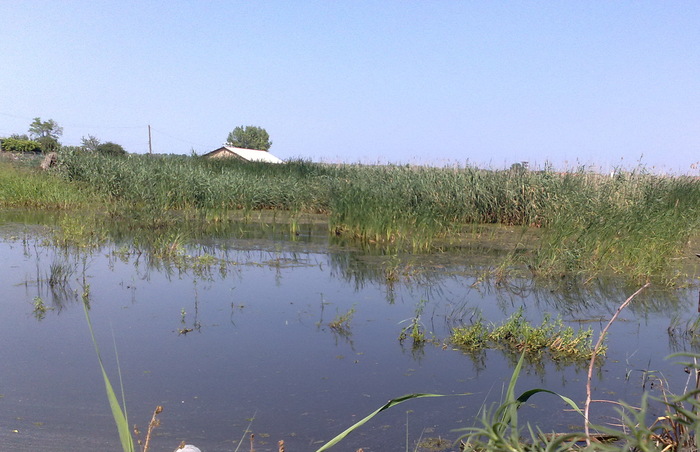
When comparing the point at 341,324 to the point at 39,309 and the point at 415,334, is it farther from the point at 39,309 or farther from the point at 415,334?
the point at 39,309

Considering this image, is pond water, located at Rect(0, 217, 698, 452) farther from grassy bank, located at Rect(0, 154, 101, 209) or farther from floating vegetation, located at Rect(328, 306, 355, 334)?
grassy bank, located at Rect(0, 154, 101, 209)

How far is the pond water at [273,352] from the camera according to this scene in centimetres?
345

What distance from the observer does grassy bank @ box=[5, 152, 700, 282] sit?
8.46 metres

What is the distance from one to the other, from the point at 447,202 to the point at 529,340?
7.91m

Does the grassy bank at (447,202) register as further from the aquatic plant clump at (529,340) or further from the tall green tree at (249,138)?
the tall green tree at (249,138)

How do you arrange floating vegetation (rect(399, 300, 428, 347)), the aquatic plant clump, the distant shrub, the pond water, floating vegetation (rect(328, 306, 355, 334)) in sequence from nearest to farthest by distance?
the pond water < the aquatic plant clump < floating vegetation (rect(399, 300, 428, 347)) < floating vegetation (rect(328, 306, 355, 334)) < the distant shrub

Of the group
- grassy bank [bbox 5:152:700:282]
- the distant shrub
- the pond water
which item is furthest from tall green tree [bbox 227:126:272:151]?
the pond water

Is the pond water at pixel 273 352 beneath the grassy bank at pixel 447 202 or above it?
beneath

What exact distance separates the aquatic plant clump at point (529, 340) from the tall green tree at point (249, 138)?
74977mm

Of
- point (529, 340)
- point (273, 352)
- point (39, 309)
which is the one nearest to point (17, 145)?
point (39, 309)

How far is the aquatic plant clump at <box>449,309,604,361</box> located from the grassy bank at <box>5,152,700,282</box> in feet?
9.58

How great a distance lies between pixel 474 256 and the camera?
955cm

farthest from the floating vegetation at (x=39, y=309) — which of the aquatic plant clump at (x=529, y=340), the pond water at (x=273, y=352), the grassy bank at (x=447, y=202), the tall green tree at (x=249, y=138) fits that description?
the tall green tree at (x=249, y=138)

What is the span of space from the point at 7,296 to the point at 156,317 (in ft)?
5.34
